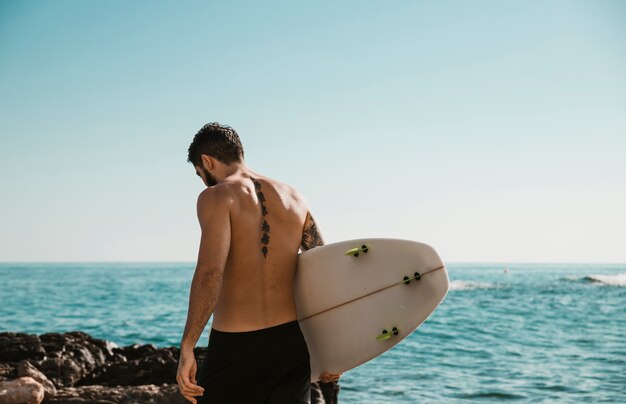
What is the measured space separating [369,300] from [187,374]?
4.33 feet

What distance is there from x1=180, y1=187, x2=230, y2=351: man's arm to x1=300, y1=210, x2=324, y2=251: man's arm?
2.02ft

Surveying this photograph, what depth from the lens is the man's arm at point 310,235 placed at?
3211 millimetres

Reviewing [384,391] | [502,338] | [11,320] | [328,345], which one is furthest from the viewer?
[11,320]

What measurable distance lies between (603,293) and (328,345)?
33534 mm

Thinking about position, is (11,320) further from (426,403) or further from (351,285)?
(351,285)

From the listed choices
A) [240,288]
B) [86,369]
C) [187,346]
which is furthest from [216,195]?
[86,369]

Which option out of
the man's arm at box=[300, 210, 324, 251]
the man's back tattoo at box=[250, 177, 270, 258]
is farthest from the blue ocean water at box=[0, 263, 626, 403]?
the man's back tattoo at box=[250, 177, 270, 258]

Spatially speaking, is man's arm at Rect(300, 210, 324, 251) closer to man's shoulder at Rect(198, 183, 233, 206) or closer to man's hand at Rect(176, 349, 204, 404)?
man's shoulder at Rect(198, 183, 233, 206)

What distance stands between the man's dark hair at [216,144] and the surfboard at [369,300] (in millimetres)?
806

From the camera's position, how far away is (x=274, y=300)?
9.36ft

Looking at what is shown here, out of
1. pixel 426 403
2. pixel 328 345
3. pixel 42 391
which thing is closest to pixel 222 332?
pixel 328 345

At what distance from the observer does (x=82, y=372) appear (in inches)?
285

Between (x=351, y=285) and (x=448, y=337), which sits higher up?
(x=351, y=285)

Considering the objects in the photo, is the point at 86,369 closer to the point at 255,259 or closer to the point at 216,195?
the point at 255,259
